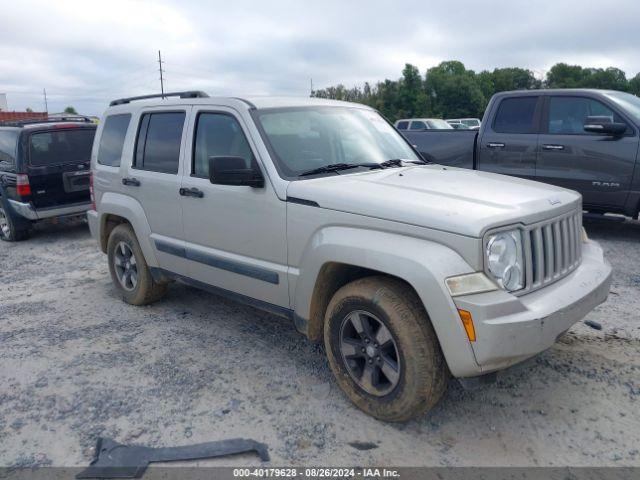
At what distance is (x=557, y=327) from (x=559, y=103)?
5.51 metres

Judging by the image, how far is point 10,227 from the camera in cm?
857

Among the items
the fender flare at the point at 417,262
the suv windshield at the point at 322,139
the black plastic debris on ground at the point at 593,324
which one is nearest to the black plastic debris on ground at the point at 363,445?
the fender flare at the point at 417,262

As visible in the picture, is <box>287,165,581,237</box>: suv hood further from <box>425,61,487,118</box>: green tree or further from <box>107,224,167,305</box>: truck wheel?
<box>425,61,487,118</box>: green tree

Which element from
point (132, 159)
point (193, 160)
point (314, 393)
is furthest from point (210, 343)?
point (132, 159)

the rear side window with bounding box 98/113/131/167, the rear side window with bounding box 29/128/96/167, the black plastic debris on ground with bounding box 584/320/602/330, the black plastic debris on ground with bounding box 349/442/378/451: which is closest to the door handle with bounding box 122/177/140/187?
the rear side window with bounding box 98/113/131/167

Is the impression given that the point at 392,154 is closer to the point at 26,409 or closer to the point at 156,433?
the point at 156,433

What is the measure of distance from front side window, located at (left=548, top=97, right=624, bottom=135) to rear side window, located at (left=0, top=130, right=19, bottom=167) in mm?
7892

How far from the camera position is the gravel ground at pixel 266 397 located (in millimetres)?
2951

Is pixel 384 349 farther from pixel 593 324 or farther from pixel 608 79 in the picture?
pixel 608 79

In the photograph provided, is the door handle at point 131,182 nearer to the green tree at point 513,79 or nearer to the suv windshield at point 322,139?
the suv windshield at point 322,139

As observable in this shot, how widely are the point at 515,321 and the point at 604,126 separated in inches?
201

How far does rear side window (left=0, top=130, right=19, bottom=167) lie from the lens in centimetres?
834

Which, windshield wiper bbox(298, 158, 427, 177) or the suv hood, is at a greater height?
windshield wiper bbox(298, 158, 427, 177)

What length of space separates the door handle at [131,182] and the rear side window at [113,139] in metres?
0.28
